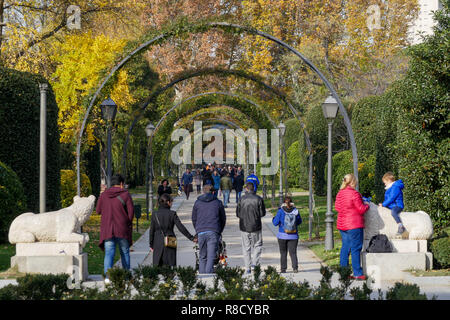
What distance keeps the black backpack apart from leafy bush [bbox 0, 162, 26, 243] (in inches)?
311

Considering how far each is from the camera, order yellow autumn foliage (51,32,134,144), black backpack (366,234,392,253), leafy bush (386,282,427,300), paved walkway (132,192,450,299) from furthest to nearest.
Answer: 1. yellow autumn foliage (51,32,134,144)
2. black backpack (366,234,392,253)
3. paved walkway (132,192,450,299)
4. leafy bush (386,282,427,300)

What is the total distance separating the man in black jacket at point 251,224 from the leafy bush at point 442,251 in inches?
119

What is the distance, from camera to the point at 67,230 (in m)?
10.6

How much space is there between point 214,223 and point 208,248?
17.6 inches

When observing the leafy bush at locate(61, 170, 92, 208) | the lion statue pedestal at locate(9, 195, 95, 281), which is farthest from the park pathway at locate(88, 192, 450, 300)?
the leafy bush at locate(61, 170, 92, 208)

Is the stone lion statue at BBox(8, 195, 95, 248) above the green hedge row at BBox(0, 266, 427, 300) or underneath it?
above

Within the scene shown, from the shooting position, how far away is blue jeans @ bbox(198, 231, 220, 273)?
1092 centimetres

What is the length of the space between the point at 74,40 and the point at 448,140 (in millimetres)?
18966

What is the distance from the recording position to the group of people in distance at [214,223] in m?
9.91

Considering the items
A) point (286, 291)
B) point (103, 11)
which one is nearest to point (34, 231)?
point (286, 291)

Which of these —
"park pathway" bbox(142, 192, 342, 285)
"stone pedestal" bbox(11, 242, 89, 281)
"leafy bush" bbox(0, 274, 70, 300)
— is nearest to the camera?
"leafy bush" bbox(0, 274, 70, 300)

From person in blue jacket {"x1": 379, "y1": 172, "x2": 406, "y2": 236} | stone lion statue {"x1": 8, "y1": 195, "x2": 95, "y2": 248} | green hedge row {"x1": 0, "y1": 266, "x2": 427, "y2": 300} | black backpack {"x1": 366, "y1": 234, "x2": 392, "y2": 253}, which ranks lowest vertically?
green hedge row {"x1": 0, "y1": 266, "x2": 427, "y2": 300}

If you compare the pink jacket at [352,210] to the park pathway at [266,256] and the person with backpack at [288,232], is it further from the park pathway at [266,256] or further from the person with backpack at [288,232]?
the person with backpack at [288,232]

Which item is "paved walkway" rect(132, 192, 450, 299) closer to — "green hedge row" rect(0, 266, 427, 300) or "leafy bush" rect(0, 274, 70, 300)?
"green hedge row" rect(0, 266, 427, 300)
